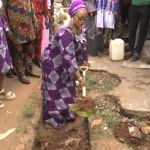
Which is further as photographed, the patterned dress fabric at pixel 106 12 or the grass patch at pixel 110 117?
the patterned dress fabric at pixel 106 12

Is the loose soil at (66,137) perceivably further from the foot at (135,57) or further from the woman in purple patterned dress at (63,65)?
the foot at (135,57)

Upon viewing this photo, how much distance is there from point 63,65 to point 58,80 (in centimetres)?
33

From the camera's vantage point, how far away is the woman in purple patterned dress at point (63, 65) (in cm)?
261

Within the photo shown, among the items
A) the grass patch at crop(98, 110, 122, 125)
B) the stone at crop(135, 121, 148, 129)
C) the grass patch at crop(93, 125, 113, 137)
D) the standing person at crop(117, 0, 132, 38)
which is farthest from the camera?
the standing person at crop(117, 0, 132, 38)

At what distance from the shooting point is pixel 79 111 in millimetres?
2676

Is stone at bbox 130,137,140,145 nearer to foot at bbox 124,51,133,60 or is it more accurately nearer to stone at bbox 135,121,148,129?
stone at bbox 135,121,148,129

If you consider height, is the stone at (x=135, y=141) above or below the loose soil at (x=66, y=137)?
above

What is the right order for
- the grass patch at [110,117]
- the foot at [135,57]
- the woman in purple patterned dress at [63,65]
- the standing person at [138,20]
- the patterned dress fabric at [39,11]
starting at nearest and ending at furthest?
the woman in purple patterned dress at [63,65], the grass patch at [110,117], the patterned dress fabric at [39,11], the standing person at [138,20], the foot at [135,57]

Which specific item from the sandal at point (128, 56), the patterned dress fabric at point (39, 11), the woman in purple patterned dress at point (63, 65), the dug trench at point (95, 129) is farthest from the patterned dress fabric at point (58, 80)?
the sandal at point (128, 56)

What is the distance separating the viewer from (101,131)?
113 inches

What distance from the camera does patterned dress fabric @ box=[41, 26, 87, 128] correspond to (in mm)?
2861

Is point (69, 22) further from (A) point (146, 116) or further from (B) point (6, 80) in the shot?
(B) point (6, 80)

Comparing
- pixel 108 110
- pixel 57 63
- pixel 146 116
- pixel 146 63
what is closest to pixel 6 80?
pixel 57 63

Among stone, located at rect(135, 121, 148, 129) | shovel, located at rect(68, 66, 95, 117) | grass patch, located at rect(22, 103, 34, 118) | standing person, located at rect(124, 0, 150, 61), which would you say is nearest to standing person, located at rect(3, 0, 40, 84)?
grass patch, located at rect(22, 103, 34, 118)
